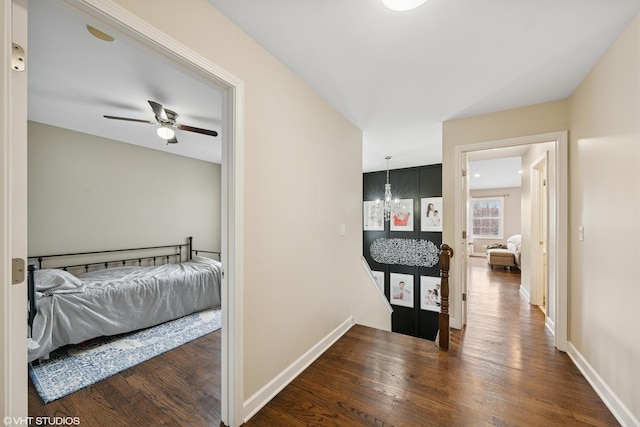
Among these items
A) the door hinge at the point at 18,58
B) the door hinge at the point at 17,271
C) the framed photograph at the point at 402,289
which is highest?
the door hinge at the point at 18,58

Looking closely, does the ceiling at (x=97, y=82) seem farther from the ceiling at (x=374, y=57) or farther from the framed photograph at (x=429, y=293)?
the framed photograph at (x=429, y=293)

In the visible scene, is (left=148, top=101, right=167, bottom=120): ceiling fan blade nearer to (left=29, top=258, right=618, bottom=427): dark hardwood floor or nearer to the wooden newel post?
(left=29, top=258, right=618, bottom=427): dark hardwood floor

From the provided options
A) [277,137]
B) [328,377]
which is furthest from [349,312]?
[277,137]

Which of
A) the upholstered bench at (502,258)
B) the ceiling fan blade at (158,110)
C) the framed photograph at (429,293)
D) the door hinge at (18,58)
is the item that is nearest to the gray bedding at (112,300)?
the ceiling fan blade at (158,110)

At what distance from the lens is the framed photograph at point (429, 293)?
509 centimetres

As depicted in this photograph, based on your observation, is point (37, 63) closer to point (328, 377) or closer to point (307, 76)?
point (307, 76)

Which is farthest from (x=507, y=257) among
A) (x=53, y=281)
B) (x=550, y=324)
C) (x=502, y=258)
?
(x=53, y=281)

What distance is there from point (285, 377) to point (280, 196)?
1.36 metres

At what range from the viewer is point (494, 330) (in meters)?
2.82

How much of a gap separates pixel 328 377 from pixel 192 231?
4.01 m

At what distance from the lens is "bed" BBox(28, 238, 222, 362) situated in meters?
2.32

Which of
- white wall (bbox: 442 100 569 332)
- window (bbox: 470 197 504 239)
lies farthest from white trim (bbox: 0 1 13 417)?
window (bbox: 470 197 504 239)

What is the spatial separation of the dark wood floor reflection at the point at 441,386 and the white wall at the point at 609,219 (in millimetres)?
276

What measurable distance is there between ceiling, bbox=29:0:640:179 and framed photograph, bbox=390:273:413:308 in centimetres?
357
